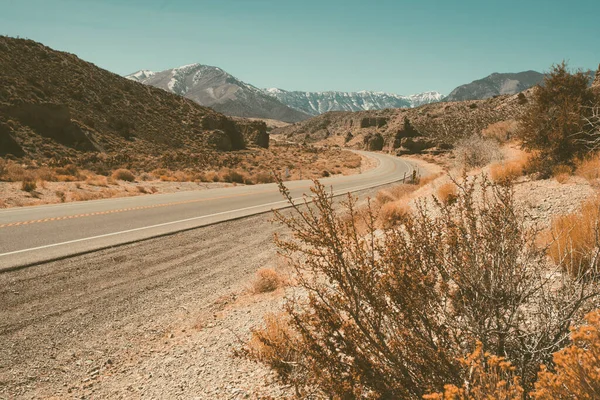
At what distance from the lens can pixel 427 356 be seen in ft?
8.43

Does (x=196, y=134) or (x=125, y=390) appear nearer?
(x=125, y=390)

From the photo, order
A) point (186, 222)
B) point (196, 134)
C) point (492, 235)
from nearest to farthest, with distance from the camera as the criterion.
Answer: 1. point (492, 235)
2. point (186, 222)
3. point (196, 134)

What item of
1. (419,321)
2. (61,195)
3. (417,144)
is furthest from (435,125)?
(419,321)

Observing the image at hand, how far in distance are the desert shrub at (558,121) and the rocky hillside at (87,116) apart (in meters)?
27.7

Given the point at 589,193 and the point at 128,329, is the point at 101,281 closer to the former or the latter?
the point at 128,329

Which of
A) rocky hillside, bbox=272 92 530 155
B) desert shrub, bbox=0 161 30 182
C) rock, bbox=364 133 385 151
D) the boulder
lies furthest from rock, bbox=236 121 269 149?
desert shrub, bbox=0 161 30 182

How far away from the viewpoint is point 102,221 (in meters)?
10.5

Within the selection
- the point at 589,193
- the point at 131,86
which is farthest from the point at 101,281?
the point at 131,86

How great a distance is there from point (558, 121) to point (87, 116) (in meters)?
41.2

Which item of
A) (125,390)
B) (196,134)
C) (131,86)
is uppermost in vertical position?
(131,86)

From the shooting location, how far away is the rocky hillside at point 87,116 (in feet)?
92.0

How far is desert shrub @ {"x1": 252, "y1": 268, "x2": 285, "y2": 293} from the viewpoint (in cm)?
642

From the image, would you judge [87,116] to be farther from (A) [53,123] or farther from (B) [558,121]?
(B) [558,121]

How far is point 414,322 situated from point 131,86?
2200 inches
